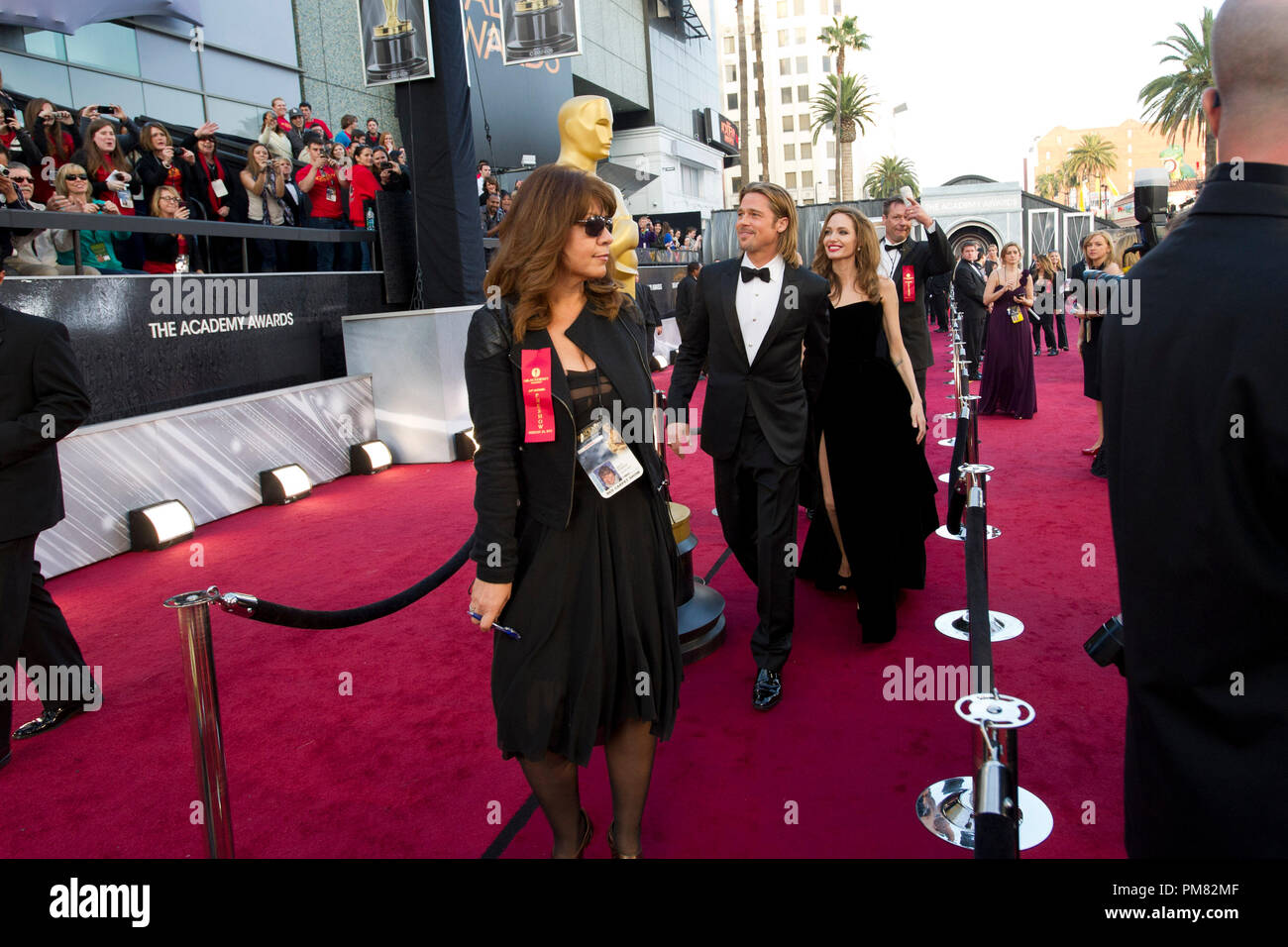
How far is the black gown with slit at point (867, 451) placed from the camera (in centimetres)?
411

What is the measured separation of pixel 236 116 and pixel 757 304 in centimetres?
1468

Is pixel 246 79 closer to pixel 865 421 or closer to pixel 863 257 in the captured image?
pixel 863 257

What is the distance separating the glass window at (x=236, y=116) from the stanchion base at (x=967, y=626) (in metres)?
14.8

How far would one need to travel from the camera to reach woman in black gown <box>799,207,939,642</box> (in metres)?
4.12

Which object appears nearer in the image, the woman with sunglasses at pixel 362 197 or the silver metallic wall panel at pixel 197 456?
the silver metallic wall panel at pixel 197 456

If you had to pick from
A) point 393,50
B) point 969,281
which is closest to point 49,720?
point 393,50

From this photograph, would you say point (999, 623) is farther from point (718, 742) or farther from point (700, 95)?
point (700, 95)

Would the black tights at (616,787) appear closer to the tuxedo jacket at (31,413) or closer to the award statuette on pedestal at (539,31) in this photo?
the tuxedo jacket at (31,413)

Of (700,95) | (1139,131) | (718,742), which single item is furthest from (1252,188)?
(1139,131)

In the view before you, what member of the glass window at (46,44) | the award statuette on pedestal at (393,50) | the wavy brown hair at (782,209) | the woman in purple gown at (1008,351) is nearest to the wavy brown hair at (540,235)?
the wavy brown hair at (782,209)

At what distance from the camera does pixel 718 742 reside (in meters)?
3.34

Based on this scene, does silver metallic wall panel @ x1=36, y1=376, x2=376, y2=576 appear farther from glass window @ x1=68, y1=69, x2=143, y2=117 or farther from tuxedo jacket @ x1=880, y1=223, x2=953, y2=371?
glass window @ x1=68, y1=69, x2=143, y2=117

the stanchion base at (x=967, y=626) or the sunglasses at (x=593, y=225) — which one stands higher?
the sunglasses at (x=593, y=225)
